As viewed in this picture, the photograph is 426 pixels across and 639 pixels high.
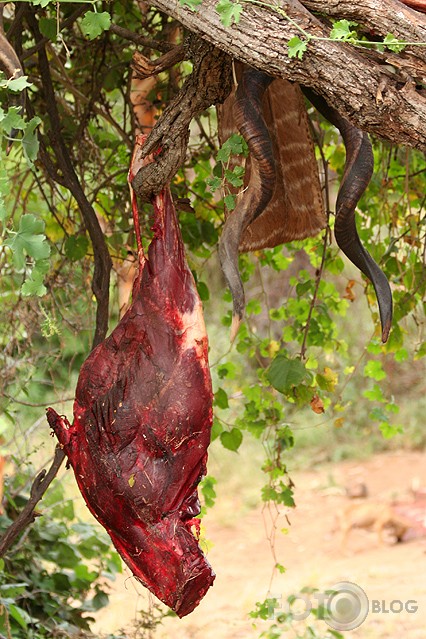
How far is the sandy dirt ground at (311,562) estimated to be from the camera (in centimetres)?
458

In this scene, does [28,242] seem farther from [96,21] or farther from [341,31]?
[341,31]

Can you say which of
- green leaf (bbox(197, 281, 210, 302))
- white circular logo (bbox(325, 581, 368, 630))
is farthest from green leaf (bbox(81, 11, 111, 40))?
white circular logo (bbox(325, 581, 368, 630))

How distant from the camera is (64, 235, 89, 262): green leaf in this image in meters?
2.93

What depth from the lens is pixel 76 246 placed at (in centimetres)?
294

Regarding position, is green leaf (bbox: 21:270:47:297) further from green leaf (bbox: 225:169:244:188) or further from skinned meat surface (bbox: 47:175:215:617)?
green leaf (bbox: 225:169:244:188)

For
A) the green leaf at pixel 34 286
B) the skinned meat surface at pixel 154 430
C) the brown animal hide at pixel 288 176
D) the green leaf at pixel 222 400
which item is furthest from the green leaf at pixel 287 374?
the green leaf at pixel 34 286

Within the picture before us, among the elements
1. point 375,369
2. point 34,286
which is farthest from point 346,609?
point 34,286

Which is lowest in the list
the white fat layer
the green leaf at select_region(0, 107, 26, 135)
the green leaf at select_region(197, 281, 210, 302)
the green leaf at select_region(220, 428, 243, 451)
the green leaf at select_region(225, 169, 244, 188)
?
the white fat layer

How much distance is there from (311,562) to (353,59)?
4906mm

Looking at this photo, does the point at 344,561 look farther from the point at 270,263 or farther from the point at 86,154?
the point at 86,154

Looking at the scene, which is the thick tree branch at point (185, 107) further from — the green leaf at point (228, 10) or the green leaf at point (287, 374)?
the green leaf at point (287, 374)

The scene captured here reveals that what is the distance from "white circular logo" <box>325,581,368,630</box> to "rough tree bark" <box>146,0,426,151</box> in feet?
8.54

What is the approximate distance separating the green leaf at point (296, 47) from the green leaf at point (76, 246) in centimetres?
156

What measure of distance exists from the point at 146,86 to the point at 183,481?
1.64 metres
